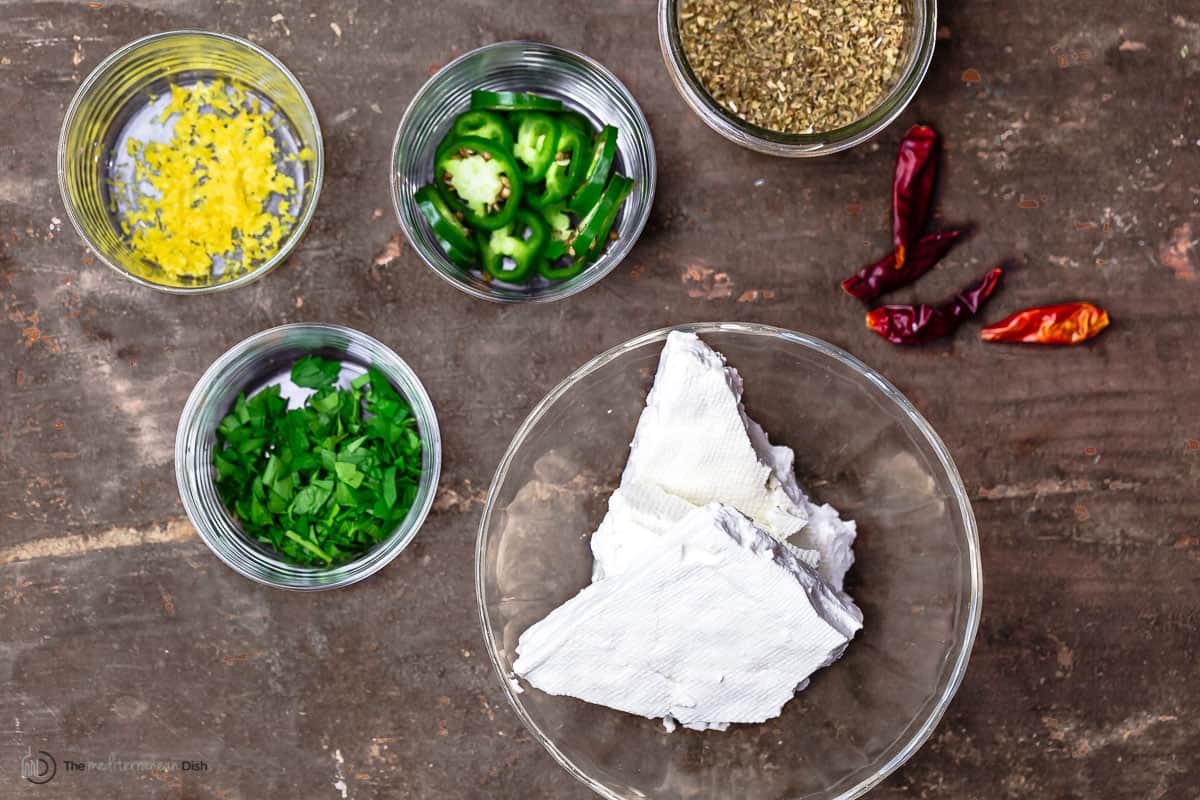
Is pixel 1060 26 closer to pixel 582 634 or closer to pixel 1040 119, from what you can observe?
pixel 1040 119

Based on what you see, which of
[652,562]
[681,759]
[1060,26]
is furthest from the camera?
[1060,26]

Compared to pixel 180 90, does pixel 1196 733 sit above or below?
below

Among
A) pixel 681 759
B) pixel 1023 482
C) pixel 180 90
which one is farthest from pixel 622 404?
pixel 180 90

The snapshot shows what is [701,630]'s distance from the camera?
144 centimetres

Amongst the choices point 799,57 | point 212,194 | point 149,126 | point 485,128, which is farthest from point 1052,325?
point 149,126

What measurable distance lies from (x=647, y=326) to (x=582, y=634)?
0.66 meters

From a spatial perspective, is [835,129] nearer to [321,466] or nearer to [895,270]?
[895,270]

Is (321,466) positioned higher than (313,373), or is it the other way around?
(313,373)

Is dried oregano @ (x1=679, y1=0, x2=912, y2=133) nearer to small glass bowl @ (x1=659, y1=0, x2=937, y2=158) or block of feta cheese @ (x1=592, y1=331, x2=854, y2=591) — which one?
small glass bowl @ (x1=659, y1=0, x2=937, y2=158)

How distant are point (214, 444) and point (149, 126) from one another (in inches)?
27.7

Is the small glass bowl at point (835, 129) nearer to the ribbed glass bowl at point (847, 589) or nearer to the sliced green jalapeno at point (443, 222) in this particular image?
the ribbed glass bowl at point (847, 589)

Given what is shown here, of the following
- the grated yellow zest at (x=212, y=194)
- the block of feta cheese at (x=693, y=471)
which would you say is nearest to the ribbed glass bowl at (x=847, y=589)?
the block of feta cheese at (x=693, y=471)

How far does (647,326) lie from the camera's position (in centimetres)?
184

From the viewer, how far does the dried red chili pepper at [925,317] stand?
A: 5.92 ft
